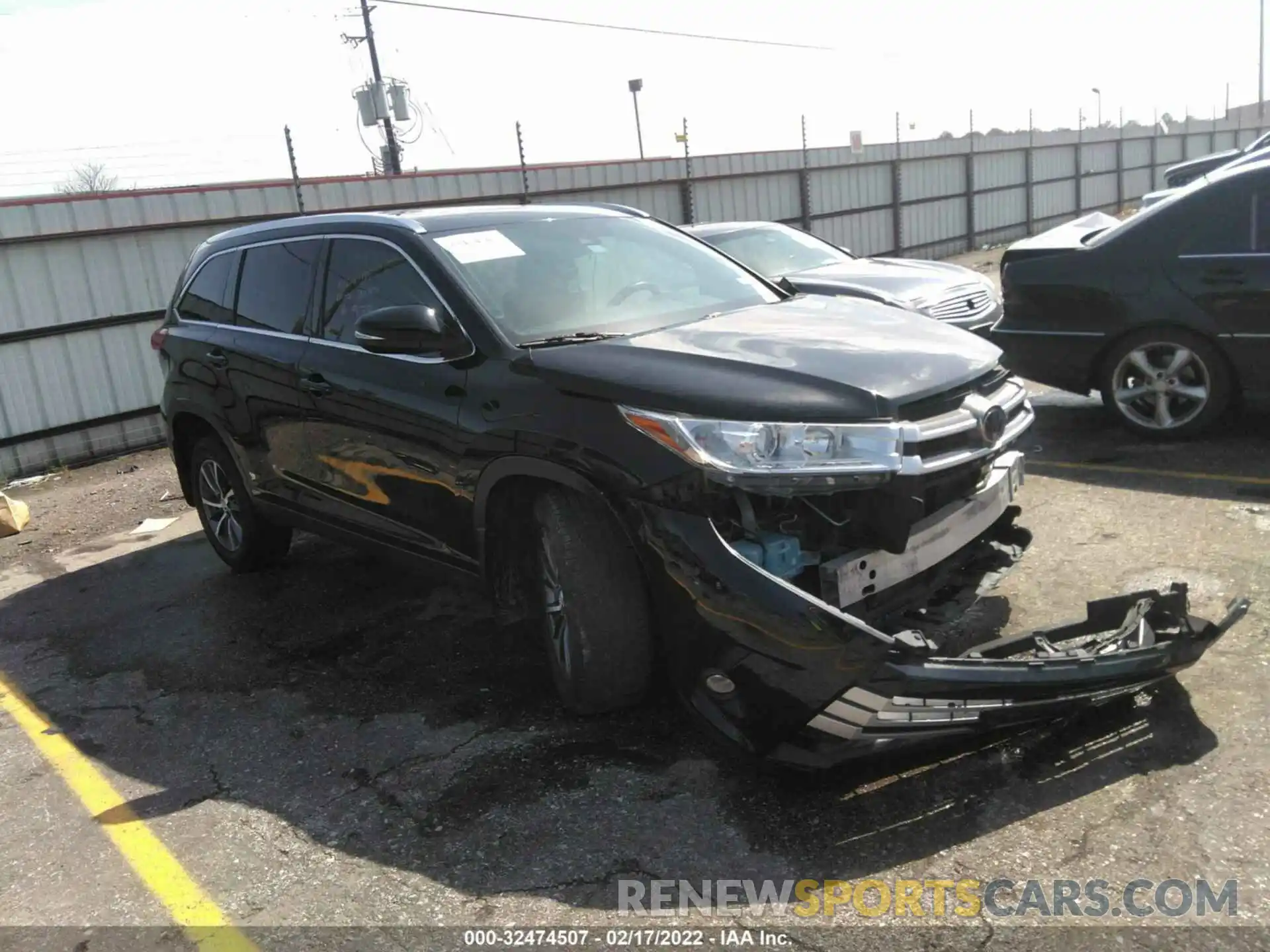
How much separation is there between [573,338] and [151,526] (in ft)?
17.1

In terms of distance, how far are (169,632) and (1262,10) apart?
60017mm

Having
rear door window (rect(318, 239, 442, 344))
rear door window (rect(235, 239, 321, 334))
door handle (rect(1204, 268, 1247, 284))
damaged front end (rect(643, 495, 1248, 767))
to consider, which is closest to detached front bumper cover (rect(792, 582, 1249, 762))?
damaged front end (rect(643, 495, 1248, 767))

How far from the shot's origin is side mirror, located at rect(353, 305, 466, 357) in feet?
12.1

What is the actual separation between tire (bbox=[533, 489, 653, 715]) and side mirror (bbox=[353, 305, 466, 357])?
0.70 meters

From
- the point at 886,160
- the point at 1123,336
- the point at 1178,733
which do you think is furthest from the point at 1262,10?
the point at 1178,733

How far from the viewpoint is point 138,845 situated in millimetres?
3293

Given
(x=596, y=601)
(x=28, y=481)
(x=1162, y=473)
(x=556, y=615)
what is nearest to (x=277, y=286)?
(x=556, y=615)

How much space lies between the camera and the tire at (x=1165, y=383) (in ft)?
20.3

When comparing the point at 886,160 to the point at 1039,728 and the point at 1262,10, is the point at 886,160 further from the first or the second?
the point at 1262,10

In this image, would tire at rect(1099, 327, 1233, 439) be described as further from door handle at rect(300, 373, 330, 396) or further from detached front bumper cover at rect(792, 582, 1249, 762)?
door handle at rect(300, 373, 330, 396)

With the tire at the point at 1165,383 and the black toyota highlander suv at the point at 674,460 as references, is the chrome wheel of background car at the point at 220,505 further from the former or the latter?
the tire at the point at 1165,383

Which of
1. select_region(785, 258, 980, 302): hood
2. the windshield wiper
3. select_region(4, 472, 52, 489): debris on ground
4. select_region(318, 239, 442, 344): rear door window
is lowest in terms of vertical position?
select_region(4, 472, 52, 489): debris on ground

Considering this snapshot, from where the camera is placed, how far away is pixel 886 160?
67.7 ft

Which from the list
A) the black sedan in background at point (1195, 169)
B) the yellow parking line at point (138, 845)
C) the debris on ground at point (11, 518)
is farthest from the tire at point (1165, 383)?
the black sedan in background at point (1195, 169)
